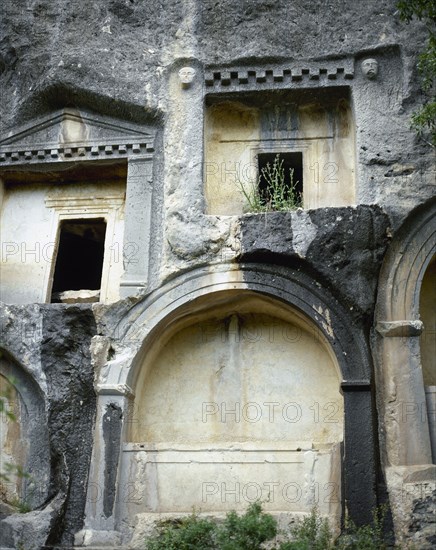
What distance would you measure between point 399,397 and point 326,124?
11.8ft

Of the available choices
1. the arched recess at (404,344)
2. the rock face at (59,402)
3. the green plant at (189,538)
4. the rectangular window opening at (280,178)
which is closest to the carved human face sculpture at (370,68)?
the rectangular window opening at (280,178)

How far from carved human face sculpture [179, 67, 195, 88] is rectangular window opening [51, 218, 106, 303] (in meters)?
1.97

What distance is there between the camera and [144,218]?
901 cm

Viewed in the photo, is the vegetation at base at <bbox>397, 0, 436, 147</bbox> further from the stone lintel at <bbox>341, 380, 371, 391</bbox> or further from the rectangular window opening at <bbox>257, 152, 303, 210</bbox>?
the stone lintel at <bbox>341, 380, 371, 391</bbox>

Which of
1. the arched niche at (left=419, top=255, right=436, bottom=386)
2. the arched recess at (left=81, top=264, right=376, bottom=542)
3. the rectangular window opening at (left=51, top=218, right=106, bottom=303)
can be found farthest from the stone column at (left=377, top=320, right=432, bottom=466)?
the rectangular window opening at (left=51, top=218, right=106, bottom=303)

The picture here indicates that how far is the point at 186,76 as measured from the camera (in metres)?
9.34

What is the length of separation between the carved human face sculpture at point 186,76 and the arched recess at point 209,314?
240cm

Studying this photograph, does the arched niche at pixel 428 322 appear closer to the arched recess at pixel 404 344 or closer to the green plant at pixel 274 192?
the arched recess at pixel 404 344

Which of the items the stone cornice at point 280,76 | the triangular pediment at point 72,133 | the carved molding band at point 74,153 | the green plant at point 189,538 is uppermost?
the stone cornice at point 280,76

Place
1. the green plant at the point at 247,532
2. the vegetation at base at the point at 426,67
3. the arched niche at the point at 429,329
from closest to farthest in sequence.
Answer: the green plant at the point at 247,532 < the vegetation at base at the point at 426,67 < the arched niche at the point at 429,329

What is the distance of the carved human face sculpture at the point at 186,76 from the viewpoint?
9328 millimetres

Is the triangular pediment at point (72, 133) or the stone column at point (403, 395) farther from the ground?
the triangular pediment at point (72, 133)

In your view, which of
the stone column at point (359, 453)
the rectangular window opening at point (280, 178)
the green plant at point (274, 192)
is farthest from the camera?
the rectangular window opening at point (280, 178)

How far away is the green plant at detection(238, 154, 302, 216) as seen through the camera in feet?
29.3
